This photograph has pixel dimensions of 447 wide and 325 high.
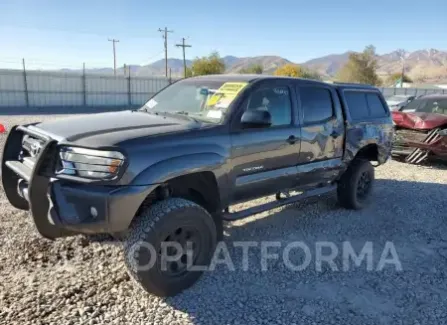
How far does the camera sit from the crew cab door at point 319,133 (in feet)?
15.7

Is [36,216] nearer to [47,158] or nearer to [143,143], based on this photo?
[47,158]

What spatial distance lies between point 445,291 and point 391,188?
379cm

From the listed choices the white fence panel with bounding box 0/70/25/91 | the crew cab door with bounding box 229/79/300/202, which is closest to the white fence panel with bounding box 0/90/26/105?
the white fence panel with bounding box 0/70/25/91

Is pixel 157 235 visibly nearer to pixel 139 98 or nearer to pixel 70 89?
pixel 70 89

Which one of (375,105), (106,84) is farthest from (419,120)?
(106,84)

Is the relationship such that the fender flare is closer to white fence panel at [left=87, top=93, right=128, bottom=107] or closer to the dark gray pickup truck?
the dark gray pickup truck

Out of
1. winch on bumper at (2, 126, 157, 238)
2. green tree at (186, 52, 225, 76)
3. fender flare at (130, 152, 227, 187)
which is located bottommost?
winch on bumper at (2, 126, 157, 238)

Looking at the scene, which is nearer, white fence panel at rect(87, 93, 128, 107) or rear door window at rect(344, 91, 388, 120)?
rear door window at rect(344, 91, 388, 120)

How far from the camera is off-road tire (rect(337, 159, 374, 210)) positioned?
584 centimetres

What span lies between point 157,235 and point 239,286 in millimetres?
948

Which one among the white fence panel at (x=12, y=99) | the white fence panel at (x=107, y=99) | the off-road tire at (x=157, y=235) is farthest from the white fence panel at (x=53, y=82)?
the off-road tire at (x=157, y=235)

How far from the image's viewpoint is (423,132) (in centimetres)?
925

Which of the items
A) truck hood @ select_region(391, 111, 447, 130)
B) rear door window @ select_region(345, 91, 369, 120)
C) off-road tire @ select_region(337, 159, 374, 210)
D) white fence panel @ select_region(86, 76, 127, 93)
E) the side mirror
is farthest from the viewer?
white fence panel @ select_region(86, 76, 127, 93)

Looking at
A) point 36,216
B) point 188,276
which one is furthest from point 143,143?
point 188,276
